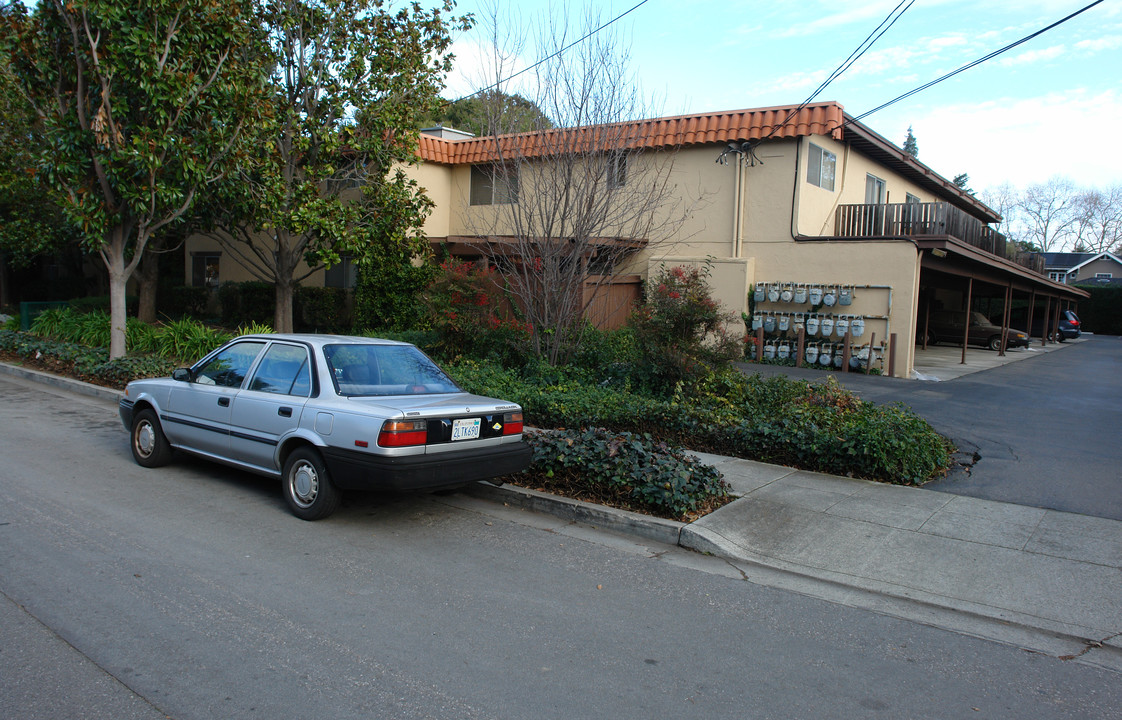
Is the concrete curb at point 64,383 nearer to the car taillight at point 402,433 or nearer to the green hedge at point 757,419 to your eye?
the green hedge at point 757,419

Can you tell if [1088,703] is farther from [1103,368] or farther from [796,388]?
[1103,368]

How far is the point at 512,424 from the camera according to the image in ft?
21.4

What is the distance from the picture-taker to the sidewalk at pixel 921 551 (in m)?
4.71

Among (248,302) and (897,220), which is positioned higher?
(897,220)

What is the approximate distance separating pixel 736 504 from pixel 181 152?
34.5 feet

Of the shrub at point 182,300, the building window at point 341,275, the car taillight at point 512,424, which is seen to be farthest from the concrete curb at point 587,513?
the shrub at point 182,300

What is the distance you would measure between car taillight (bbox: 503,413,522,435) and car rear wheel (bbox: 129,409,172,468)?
360 centimetres

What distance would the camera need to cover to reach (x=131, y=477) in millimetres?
7242

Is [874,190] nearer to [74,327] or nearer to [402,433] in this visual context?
[402,433]

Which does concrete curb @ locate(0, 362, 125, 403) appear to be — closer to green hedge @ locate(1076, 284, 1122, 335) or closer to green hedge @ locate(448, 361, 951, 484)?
green hedge @ locate(448, 361, 951, 484)

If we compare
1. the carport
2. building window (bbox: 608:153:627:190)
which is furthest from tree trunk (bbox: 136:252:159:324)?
the carport

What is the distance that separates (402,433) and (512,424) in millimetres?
1147

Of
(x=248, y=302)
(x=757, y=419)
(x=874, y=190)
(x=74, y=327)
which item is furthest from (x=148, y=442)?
(x=874, y=190)

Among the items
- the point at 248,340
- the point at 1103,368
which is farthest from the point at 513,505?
the point at 1103,368
